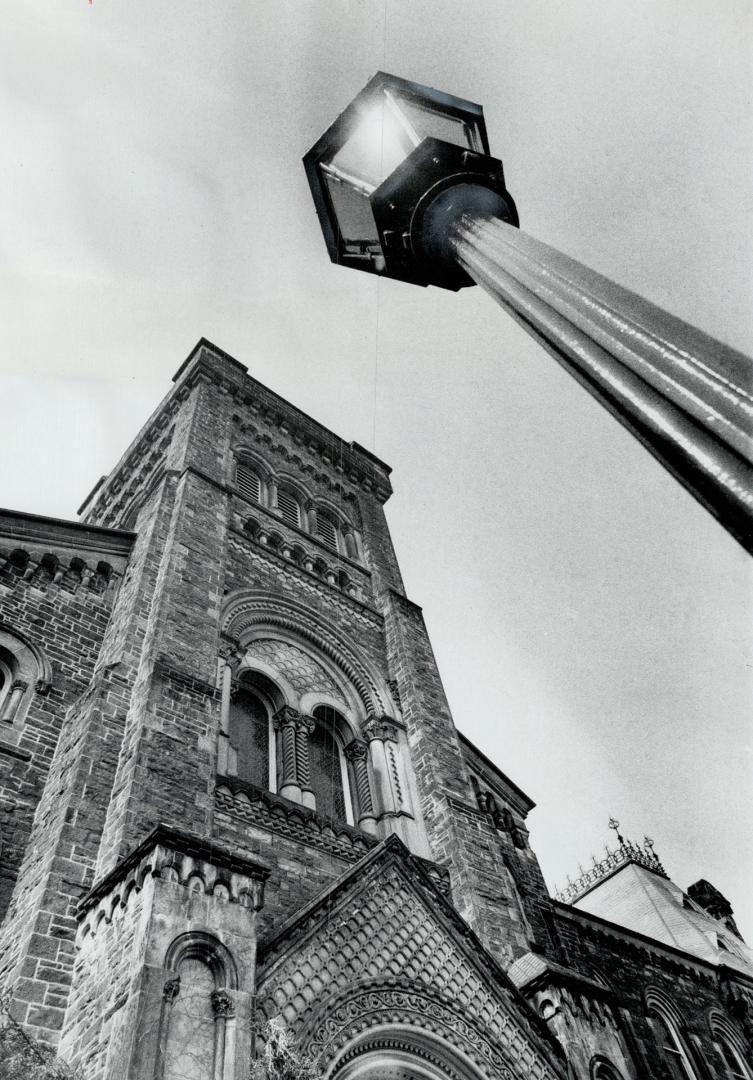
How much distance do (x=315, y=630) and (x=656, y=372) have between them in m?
13.6

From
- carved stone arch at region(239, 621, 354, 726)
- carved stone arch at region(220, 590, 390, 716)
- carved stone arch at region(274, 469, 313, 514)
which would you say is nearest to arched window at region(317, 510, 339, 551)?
carved stone arch at region(274, 469, 313, 514)

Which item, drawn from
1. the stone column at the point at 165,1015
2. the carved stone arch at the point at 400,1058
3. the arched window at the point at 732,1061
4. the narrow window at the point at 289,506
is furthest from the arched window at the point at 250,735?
the arched window at the point at 732,1061

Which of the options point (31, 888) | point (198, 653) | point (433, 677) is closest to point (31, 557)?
point (198, 653)

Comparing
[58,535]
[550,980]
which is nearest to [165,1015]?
[550,980]

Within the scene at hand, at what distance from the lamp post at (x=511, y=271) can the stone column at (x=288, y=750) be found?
9.05 m

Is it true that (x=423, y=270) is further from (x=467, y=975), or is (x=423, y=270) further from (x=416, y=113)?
(x=467, y=975)

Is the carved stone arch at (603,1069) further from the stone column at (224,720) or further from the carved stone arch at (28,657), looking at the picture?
the carved stone arch at (28,657)

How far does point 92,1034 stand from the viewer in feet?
22.3

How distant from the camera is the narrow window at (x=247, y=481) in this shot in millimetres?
19359

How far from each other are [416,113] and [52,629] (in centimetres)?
1081

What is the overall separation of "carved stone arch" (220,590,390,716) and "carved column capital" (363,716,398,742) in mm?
185

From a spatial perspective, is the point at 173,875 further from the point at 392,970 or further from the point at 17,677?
the point at 17,677

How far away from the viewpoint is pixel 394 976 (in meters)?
9.30

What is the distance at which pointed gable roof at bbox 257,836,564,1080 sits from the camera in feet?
27.2
